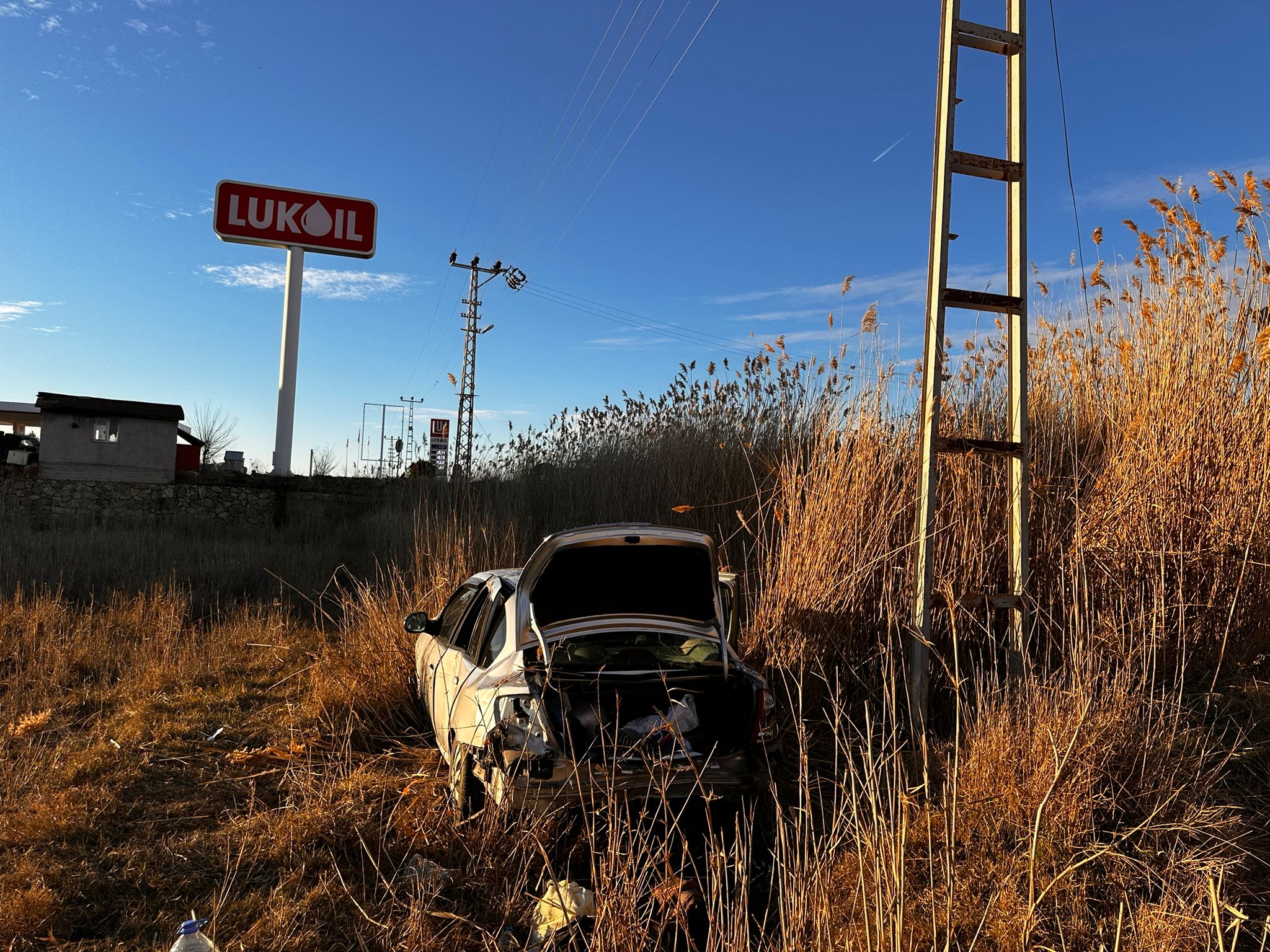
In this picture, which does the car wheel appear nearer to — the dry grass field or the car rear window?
the dry grass field

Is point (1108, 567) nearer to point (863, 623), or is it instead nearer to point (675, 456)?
point (863, 623)

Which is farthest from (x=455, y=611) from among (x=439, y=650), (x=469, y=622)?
(x=469, y=622)

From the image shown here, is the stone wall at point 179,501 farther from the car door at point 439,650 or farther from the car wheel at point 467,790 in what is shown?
the car wheel at point 467,790

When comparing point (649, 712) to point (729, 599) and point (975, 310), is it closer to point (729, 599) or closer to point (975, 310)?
point (729, 599)

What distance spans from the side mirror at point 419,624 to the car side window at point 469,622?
285 millimetres

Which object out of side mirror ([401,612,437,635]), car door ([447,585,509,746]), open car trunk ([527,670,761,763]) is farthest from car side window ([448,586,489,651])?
open car trunk ([527,670,761,763])

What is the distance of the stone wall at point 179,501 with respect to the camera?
1928 cm

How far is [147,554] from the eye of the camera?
15500 millimetres

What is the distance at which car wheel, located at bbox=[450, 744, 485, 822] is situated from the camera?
425cm

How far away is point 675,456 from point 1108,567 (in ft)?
16.6

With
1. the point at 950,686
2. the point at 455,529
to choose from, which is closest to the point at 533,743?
the point at 950,686

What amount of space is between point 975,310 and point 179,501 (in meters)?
19.4

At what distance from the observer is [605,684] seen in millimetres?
4137

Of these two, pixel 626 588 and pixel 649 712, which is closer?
pixel 649 712
